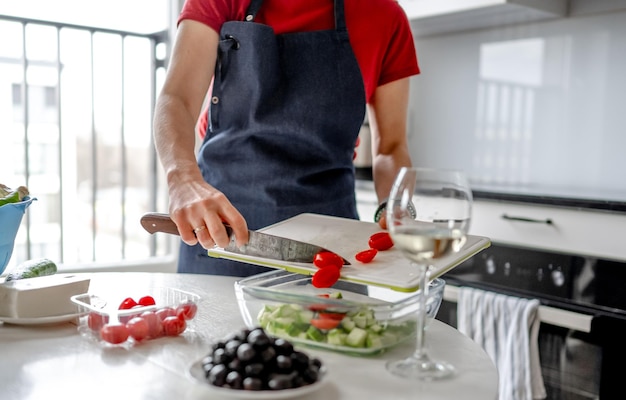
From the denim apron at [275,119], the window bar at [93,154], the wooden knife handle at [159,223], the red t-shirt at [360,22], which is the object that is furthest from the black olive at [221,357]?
the window bar at [93,154]

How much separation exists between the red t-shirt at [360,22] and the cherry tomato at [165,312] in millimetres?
694

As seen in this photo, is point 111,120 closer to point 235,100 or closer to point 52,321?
point 235,100

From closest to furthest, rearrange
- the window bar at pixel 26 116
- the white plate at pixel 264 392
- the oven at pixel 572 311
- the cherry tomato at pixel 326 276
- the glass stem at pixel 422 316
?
the white plate at pixel 264 392 < the glass stem at pixel 422 316 < the cherry tomato at pixel 326 276 < the oven at pixel 572 311 < the window bar at pixel 26 116

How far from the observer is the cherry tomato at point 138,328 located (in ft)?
2.63

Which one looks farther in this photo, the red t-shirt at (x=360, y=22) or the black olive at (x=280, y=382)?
the red t-shirt at (x=360, y=22)

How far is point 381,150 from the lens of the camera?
153 cm

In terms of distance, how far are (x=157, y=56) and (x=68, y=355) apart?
2358 mm

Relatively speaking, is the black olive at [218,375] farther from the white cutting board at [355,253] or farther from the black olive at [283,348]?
Result: the white cutting board at [355,253]

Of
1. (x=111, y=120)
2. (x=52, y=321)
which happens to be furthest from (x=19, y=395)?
(x=111, y=120)

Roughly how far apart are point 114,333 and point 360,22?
0.92 metres

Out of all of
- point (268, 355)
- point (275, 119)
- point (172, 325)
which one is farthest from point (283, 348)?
point (275, 119)

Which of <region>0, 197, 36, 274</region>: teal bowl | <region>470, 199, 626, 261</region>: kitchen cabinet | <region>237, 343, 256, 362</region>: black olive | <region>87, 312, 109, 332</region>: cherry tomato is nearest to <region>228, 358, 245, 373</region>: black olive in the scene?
<region>237, 343, 256, 362</region>: black olive

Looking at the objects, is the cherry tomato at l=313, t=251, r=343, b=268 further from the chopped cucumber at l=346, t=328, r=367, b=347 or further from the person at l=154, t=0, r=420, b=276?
the person at l=154, t=0, r=420, b=276

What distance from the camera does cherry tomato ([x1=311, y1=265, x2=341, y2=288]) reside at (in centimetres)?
82
